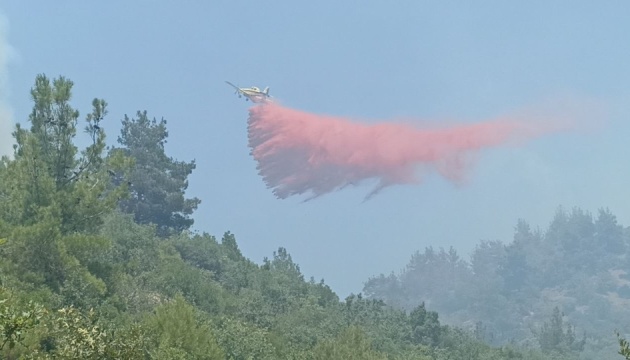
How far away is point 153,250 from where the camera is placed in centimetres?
7994

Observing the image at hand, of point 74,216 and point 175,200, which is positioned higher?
point 175,200

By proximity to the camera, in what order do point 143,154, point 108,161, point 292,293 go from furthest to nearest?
1. point 143,154
2. point 292,293
3. point 108,161

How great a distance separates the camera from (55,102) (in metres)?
52.8

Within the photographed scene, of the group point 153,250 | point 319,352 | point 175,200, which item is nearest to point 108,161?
point 319,352

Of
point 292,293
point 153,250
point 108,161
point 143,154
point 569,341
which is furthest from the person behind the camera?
point 569,341

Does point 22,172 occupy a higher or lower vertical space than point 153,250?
lower

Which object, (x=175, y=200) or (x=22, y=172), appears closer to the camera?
(x=22, y=172)

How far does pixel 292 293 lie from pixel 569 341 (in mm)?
87252

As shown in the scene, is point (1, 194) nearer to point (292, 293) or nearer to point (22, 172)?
point (22, 172)

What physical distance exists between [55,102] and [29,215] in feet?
22.4

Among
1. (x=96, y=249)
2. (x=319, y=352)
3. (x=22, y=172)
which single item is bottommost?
(x=319, y=352)

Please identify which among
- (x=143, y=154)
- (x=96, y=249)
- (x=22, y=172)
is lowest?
(x=96, y=249)

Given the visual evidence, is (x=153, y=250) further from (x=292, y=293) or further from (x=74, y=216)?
(x=74, y=216)

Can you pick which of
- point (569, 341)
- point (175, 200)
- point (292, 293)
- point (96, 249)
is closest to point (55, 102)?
point (96, 249)
